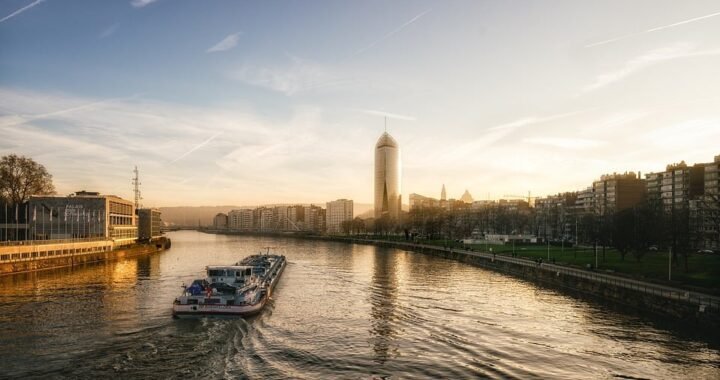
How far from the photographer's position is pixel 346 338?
4150 centimetres

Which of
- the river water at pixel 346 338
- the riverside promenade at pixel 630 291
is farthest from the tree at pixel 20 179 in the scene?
the riverside promenade at pixel 630 291

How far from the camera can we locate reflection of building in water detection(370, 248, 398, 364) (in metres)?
38.3

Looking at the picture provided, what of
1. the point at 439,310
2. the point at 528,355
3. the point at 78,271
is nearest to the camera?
the point at 528,355

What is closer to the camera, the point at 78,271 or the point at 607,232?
the point at 78,271

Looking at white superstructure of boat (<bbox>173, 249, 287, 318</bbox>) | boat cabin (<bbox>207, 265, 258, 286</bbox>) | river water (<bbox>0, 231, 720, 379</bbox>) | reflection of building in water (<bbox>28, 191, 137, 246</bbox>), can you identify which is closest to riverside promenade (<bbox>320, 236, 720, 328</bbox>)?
river water (<bbox>0, 231, 720, 379</bbox>)

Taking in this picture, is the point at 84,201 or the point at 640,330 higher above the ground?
the point at 84,201

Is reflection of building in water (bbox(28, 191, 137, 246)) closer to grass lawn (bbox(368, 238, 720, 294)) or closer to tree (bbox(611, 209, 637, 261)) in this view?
grass lawn (bbox(368, 238, 720, 294))

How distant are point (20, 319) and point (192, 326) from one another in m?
16.3

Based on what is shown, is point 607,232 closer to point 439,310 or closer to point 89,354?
point 439,310

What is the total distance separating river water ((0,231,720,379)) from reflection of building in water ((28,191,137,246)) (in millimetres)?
64085

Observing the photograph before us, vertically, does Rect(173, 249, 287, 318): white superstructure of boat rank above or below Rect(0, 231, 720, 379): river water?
above

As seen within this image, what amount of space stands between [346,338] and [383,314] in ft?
36.2

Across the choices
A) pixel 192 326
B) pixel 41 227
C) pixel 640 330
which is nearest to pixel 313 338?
pixel 192 326

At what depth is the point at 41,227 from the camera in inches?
4894
